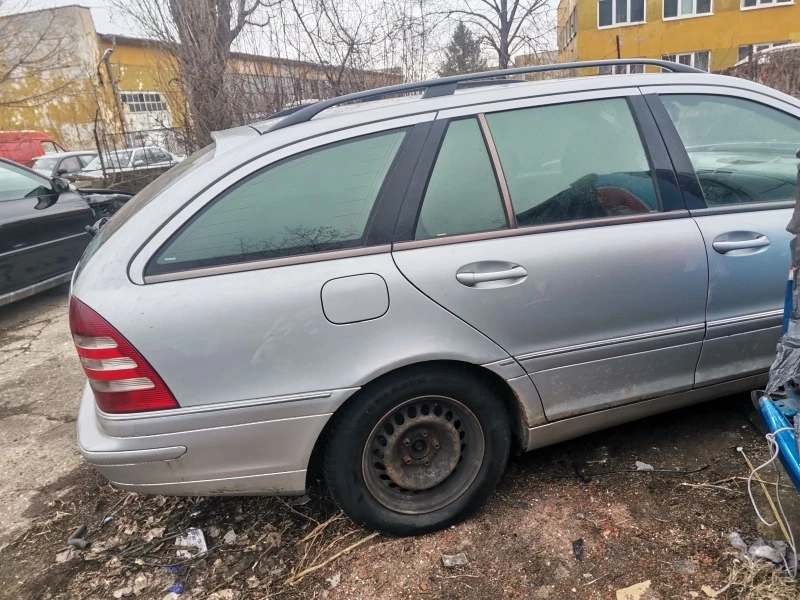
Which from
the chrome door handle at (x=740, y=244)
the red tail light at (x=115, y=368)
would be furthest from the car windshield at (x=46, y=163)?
the chrome door handle at (x=740, y=244)

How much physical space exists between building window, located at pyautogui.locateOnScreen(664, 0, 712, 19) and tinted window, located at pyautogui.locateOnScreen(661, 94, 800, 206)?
3197cm

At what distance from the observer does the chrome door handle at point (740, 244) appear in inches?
98.2

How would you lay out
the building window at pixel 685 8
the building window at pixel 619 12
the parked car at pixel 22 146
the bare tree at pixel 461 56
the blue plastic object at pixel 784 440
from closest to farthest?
the blue plastic object at pixel 784 440 → the bare tree at pixel 461 56 → the parked car at pixel 22 146 → the building window at pixel 685 8 → the building window at pixel 619 12

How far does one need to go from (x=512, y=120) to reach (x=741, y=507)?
186cm

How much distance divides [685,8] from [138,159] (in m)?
28.8

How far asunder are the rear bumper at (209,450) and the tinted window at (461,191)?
78 cm

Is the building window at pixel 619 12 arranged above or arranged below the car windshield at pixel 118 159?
above

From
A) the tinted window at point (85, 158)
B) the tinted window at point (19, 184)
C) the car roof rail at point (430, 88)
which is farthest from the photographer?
the tinted window at point (85, 158)

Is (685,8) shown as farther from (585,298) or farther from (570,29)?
(585,298)

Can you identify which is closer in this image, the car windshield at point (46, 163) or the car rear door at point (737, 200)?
the car rear door at point (737, 200)

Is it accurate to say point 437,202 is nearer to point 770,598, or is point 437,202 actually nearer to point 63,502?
point 770,598

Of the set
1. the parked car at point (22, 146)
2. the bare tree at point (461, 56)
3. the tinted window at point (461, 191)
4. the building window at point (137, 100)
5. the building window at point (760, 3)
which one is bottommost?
the tinted window at point (461, 191)

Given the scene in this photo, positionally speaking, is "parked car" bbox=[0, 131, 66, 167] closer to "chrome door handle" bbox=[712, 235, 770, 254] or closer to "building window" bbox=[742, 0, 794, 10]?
"chrome door handle" bbox=[712, 235, 770, 254]

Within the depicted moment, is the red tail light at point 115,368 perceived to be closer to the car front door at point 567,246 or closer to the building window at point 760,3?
the car front door at point 567,246
